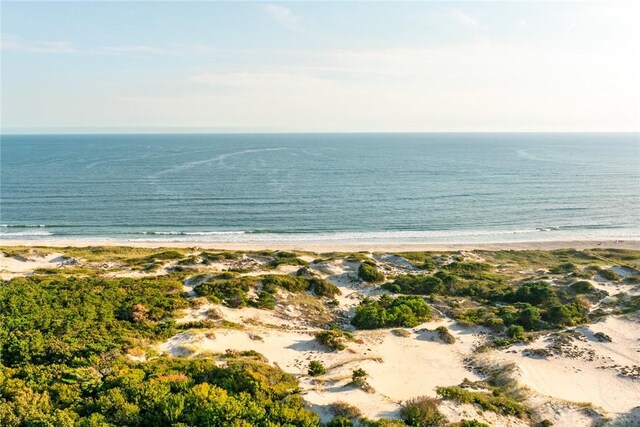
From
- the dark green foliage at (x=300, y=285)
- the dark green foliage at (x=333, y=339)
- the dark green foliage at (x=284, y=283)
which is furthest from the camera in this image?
the dark green foliage at (x=300, y=285)

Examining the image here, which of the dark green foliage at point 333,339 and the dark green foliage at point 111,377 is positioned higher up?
the dark green foliage at point 111,377

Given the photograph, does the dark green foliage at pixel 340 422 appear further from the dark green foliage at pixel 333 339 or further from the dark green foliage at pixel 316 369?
the dark green foliage at pixel 333 339

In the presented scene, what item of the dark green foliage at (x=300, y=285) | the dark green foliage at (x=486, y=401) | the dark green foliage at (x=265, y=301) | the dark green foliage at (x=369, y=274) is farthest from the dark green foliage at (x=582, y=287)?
the dark green foliage at (x=265, y=301)

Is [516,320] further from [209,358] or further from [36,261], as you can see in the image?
[36,261]

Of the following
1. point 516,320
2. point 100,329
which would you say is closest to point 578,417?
point 516,320

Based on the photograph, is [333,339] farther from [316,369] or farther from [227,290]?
[227,290]

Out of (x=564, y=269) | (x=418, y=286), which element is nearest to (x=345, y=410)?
(x=418, y=286)
